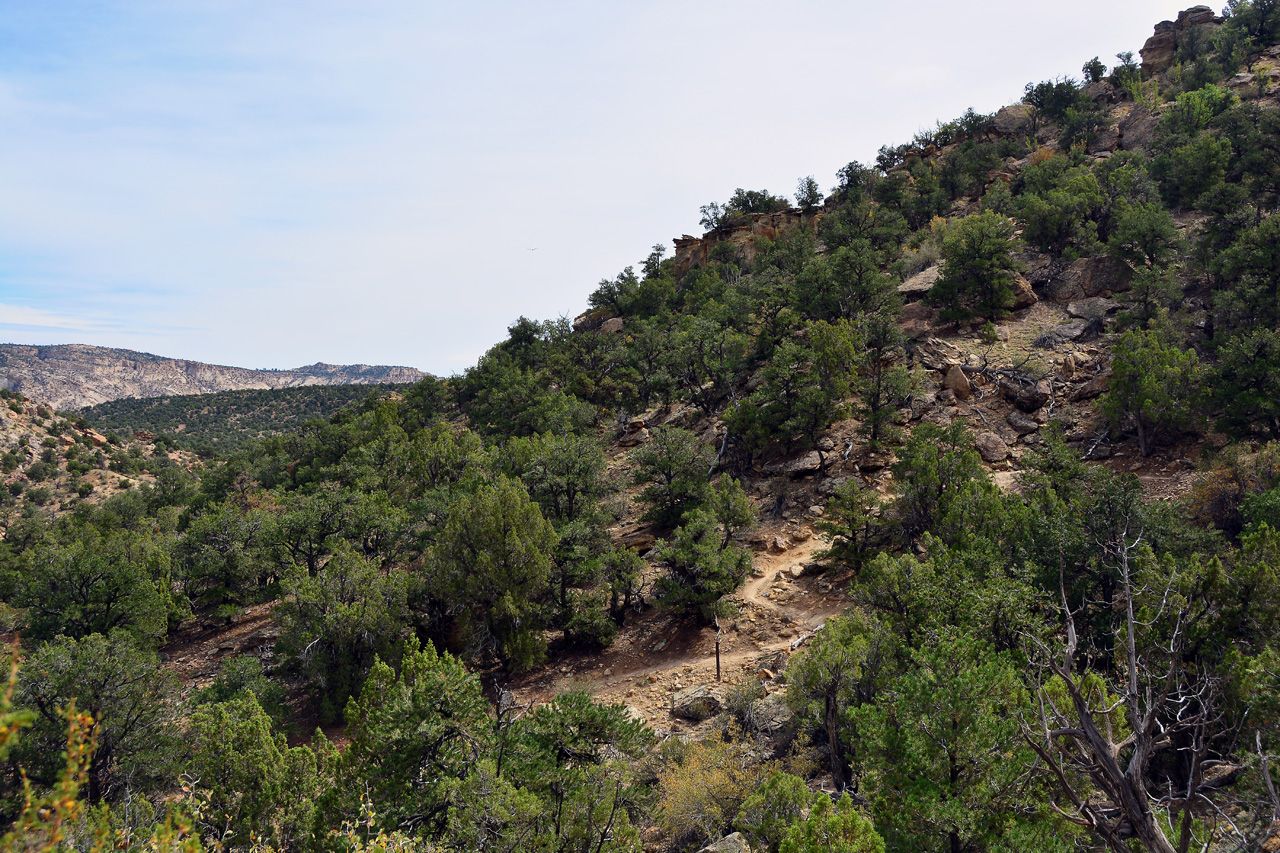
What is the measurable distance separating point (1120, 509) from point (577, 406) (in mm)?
35622

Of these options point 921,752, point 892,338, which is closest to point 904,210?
point 892,338

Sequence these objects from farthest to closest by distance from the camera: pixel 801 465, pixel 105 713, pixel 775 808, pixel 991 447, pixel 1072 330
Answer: pixel 1072 330 < pixel 801 465 < pixel 991 447 < pixel 105 713 < pixel 775 808

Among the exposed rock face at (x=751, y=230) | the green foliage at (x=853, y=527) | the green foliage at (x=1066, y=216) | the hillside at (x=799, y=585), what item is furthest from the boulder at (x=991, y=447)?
the exposed rock face at (x=751, y=230)

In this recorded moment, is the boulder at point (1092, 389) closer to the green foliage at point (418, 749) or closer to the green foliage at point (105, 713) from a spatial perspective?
the green foliage at point (418, 749)

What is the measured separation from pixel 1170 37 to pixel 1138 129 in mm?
29921

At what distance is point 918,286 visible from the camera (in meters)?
44.2

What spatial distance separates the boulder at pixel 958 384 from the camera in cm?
3441

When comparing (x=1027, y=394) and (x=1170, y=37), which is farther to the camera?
(x=1170, y=37)

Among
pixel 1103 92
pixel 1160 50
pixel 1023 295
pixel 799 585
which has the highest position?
pixel 1160 50

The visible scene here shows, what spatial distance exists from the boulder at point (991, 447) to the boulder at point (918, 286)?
16.5 m

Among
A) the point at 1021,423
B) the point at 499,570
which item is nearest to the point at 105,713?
the point at 499,570

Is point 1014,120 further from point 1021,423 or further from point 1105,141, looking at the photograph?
point 1021,423

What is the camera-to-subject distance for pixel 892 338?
120 feet

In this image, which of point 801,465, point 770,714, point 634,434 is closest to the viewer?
point 770,714
